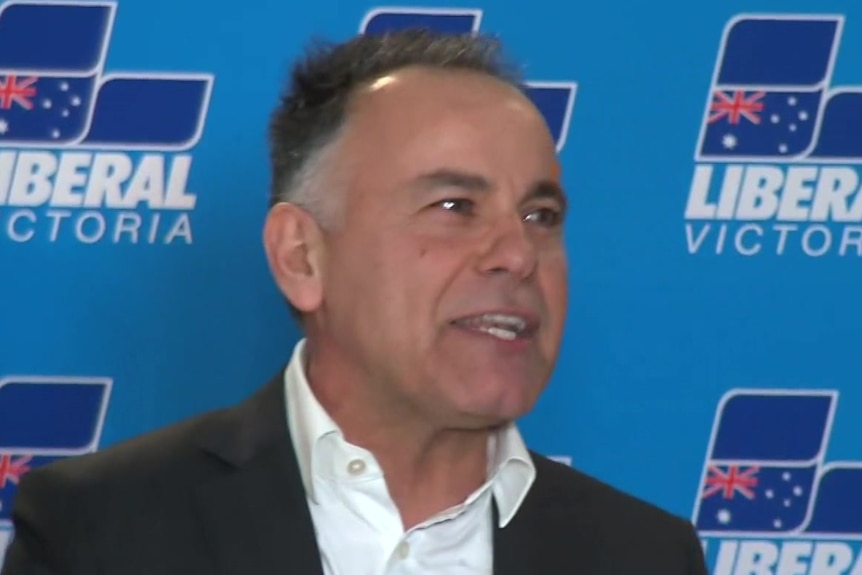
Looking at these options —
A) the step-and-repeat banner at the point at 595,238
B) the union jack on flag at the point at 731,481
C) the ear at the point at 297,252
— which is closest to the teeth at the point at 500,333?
the ear at the point at 297,252

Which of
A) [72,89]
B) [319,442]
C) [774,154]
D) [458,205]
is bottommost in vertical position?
[319,442]

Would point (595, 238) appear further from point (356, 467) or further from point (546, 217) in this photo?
point (356, 467)

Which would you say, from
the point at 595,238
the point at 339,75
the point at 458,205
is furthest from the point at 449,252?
the point at 595,238

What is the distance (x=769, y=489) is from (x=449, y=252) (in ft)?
3.57

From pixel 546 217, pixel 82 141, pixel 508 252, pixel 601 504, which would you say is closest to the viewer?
pixel 508 252

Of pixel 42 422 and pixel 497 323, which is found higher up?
pixel 497 323

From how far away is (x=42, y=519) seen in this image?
1941mm

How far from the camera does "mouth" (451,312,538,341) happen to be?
6.29ft

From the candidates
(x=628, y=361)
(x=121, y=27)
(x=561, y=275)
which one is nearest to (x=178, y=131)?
(x=121, y=27)

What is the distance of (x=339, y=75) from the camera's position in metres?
2.10

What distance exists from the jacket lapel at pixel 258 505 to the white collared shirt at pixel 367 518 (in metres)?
0.03

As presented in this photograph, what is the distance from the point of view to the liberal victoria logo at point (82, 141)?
2.74m

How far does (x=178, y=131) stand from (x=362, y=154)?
814 millimetres

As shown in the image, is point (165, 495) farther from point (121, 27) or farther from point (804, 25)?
point (804, 25)
